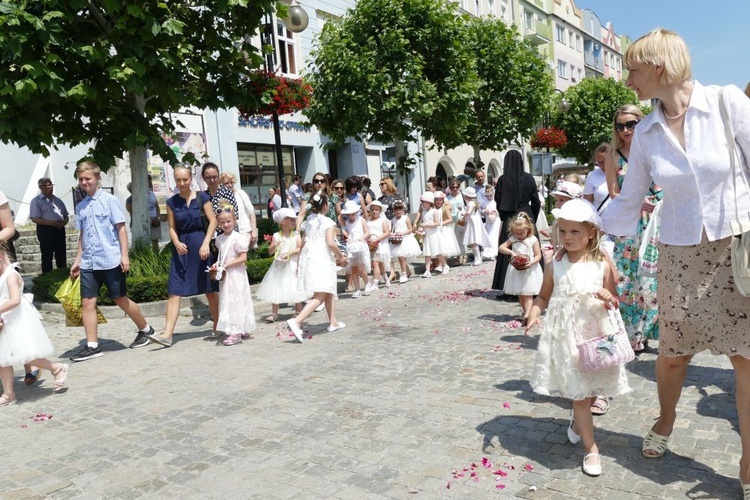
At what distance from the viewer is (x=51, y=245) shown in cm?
1189

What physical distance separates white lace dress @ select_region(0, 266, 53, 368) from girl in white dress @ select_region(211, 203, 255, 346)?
209 cm

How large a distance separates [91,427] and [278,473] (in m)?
1.83

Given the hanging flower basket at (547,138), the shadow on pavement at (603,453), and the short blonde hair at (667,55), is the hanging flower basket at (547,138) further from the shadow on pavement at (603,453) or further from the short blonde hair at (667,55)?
the short blonde hair at (667,55)

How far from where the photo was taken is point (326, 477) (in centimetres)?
359

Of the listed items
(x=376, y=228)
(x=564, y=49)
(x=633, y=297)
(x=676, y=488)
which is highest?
(x=564, y=49)

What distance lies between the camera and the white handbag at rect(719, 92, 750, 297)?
2.89 m

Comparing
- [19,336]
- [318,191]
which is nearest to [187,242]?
[318,191]

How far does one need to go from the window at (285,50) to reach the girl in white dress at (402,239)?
11.9 m

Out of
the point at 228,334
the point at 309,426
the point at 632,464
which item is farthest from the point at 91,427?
the point at 632,464

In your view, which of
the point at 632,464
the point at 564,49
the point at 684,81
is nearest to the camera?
the point at 684,81

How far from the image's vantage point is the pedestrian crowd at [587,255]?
9.87 feet

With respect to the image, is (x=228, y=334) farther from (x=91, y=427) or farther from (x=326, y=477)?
(x=326, y=477)

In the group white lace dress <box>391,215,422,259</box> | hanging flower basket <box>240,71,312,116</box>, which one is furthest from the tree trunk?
white lace dress <box>391,215,422,259</box>

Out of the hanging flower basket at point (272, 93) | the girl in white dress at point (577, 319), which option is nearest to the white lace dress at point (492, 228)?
the hanging flower basket at point (272, 93)
